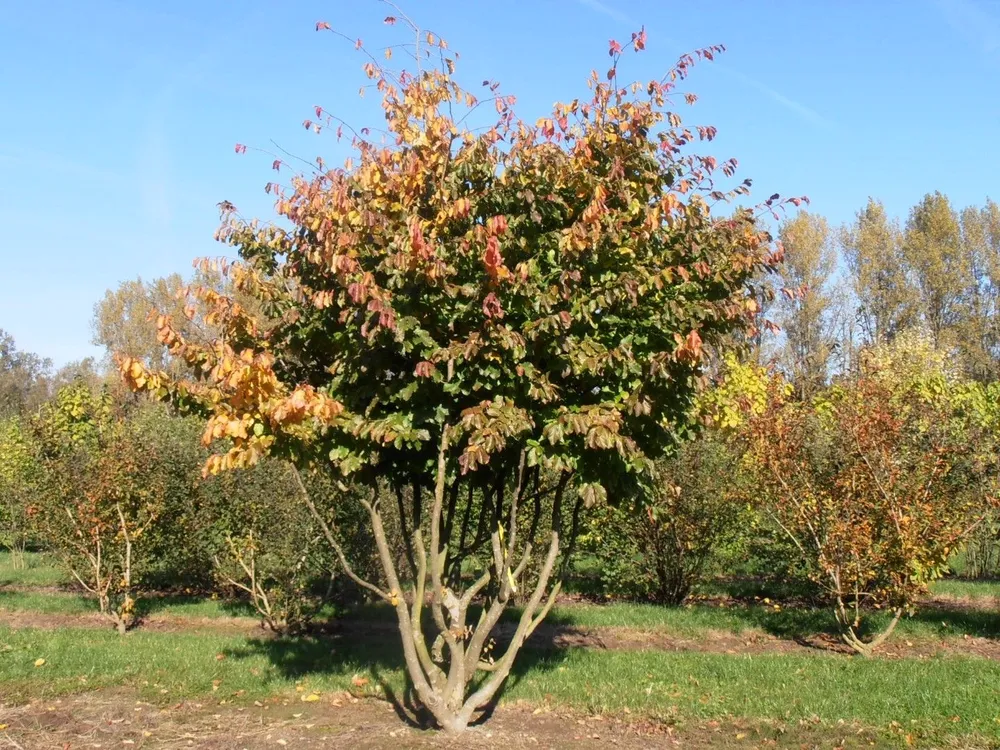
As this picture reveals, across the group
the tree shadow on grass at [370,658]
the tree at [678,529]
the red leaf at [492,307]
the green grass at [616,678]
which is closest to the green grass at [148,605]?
the tree shadow on grass at [370,658]

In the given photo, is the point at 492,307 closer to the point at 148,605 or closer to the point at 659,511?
Answer: the point at 659,511

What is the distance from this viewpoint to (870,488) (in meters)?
8.23

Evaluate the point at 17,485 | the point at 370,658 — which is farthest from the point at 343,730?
the point at 17,485

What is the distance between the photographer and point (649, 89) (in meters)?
5.48

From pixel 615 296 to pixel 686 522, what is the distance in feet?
21.9

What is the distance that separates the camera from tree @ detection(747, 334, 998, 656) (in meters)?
8.06

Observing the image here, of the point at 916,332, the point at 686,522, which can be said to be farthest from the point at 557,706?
the point at 916,332

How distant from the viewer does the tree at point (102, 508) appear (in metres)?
9.78

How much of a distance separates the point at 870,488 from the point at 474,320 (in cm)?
495

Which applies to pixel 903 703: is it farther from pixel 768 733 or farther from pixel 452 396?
pixel 452 396

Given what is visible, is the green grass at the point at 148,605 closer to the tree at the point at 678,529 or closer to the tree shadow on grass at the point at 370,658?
the tree shadow on grass at the point at 370,658

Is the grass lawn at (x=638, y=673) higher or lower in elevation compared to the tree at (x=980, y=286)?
lower

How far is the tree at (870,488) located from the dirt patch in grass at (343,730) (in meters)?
2.71

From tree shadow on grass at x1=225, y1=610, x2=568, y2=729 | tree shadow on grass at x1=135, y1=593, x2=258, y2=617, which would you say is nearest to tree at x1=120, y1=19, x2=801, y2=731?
tree shadow on grass at x1=225, y1=610, x2=568, y2=729
